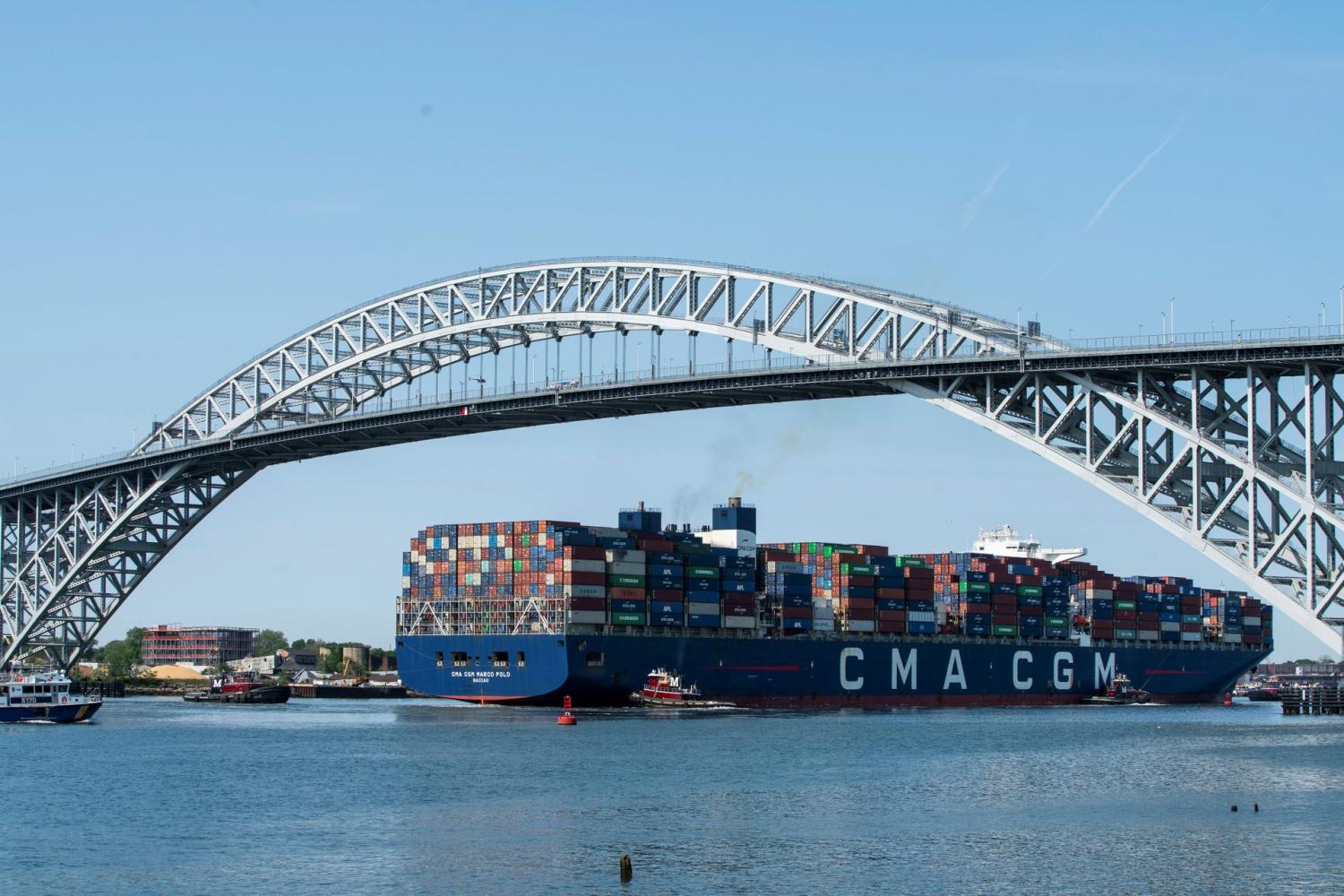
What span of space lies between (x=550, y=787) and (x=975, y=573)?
64039 millimetres

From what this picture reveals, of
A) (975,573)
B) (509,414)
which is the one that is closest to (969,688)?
(975,573)

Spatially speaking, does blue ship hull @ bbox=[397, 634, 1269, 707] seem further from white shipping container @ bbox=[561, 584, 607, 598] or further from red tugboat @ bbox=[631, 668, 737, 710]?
white shipping container @ bbox=[561, 584, 607, 598]

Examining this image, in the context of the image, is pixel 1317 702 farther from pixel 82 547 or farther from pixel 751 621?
pixel 82 547

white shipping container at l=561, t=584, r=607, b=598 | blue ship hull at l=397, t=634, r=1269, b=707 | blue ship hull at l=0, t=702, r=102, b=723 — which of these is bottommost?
blue ship hull at l=0, t=702, r=102, b=723

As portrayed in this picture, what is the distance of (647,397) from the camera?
74.0 metres

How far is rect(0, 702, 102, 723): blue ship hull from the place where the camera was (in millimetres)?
78188

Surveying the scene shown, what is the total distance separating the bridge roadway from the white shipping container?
336 inches

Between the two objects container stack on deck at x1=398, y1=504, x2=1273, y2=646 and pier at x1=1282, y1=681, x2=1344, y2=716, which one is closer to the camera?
container stack on deck at x1=398, y1=504, x2=1273, y2=646

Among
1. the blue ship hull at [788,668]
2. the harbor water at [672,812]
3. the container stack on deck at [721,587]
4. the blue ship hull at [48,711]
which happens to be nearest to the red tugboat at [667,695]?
the blue ship hull at [788,668]

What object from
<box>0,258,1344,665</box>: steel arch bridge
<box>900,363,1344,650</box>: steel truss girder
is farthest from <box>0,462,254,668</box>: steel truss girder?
<box>900,363,1344,650</box>: steel truss girder

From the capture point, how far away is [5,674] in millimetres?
99375

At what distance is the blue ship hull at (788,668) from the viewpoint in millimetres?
87625

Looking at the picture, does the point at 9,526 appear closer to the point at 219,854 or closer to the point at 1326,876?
the point at 219,854

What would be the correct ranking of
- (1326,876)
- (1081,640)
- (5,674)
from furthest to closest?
1. (1081,640)
2. (5,674)
3. (1326,876)
